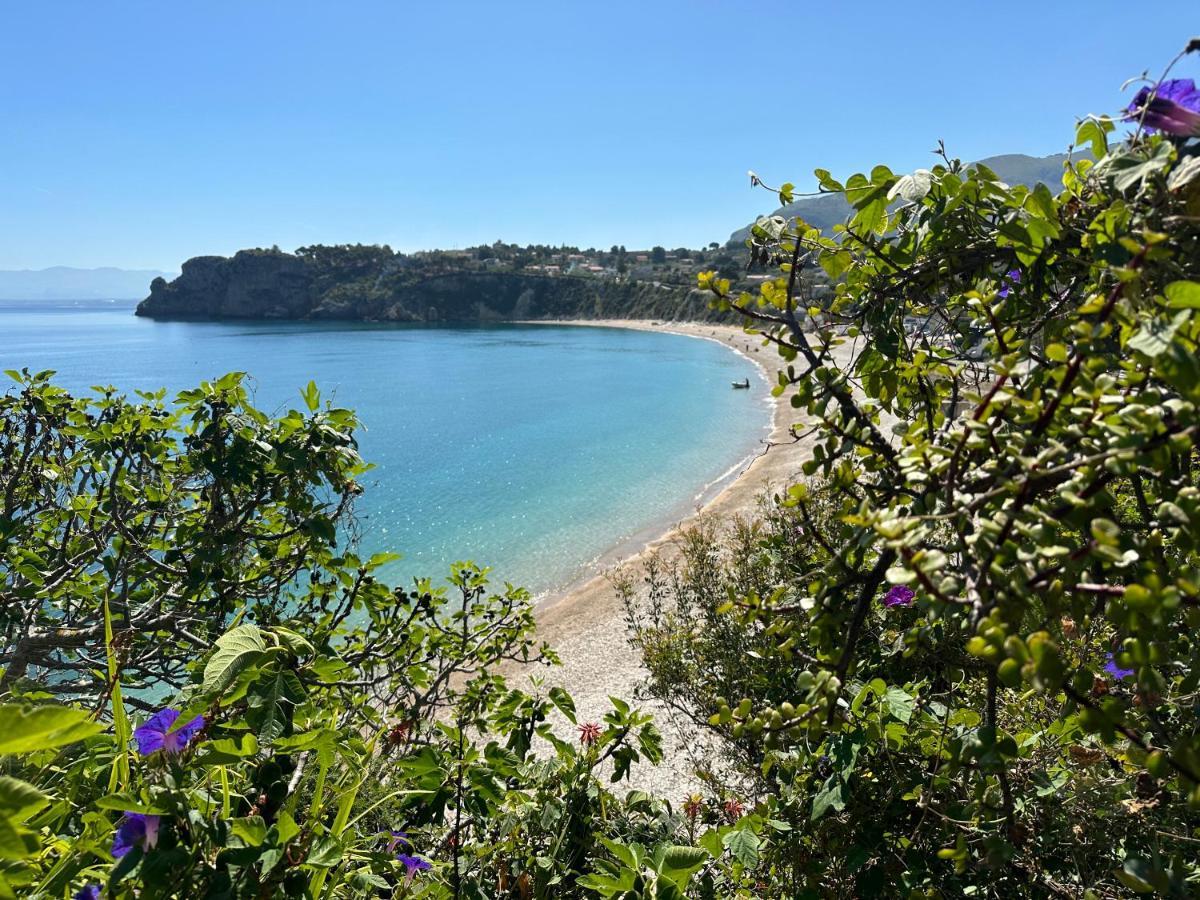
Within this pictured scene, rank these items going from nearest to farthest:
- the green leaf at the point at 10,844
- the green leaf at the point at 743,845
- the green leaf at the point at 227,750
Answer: the green leaf at the point at 10,844
the green leaf at the point at 227,750
the green leaf at the point at 743,845

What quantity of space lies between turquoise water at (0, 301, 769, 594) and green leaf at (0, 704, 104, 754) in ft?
15.4

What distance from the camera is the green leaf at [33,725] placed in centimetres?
66

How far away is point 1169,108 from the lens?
3.74 ft

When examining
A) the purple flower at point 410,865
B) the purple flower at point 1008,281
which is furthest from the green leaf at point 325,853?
the purple flower at point 1008,281

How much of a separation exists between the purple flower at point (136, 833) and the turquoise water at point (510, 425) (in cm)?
431

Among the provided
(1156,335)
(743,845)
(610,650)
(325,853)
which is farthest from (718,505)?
(1156,335)

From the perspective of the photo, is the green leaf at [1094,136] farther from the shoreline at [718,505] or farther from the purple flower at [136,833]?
the shoreline at [718,505]

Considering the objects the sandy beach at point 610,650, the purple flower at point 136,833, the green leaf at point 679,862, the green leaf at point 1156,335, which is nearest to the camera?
the green leaf at point 1156,335

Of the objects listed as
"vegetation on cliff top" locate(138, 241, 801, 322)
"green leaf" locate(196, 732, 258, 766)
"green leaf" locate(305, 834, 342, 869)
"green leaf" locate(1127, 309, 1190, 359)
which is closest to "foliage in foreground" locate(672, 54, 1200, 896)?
"green leaf" locate(1127, 309, 1190, 359)

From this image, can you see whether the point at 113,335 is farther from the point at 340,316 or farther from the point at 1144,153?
the point at 1144,153

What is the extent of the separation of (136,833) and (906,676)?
104 inches

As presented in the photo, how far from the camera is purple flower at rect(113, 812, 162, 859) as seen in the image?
1.04 meters

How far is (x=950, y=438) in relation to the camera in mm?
1049

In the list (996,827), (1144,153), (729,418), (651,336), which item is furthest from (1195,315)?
(651,336)
